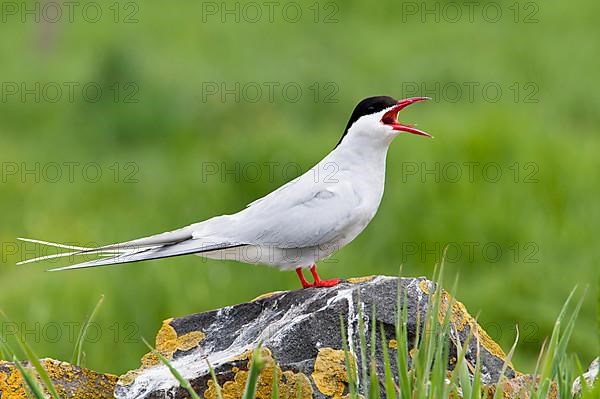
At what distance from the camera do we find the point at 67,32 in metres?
20.5

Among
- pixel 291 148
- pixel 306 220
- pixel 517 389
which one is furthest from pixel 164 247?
pixel 291 148

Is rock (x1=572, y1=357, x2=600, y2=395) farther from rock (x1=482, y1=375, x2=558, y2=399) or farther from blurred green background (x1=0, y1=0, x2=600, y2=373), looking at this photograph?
blurred green background (x1=0, y1=0, x2=600, y2=373)

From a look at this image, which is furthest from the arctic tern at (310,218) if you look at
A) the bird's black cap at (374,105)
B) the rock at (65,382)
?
the rock at (65,382)

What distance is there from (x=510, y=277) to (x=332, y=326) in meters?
5.69

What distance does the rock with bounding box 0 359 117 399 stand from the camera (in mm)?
3998

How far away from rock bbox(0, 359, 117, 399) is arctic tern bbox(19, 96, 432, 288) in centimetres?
49

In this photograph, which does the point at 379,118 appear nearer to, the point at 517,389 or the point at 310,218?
the point at 310,218

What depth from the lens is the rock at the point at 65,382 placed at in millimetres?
3998

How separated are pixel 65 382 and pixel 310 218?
3.81 feet

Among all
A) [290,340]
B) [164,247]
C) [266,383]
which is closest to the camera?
[266,383]

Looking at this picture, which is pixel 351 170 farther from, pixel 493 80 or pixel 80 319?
pixel 493 80

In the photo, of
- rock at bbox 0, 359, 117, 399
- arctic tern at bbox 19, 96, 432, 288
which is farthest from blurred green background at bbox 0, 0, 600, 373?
rock at bbox 0, 359, 117, 399

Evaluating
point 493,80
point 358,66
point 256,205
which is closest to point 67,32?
point 358,66

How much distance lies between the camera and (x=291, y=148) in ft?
36.0
